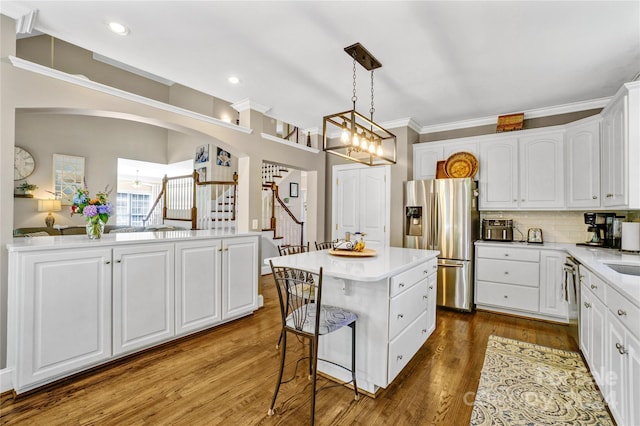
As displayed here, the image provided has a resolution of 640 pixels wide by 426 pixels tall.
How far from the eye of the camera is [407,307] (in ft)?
7.66

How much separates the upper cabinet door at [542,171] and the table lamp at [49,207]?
8.14m

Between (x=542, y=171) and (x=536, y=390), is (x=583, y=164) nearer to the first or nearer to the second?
(x=542, y=171)

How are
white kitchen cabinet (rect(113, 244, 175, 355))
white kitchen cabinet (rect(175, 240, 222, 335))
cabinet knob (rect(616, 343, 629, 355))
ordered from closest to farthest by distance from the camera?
1. cabinet knob (rect(616, 343, 629, 355))
2. white kitchen cabinet (rect(113, 244, 175, 355))
3. white kitchen cabinet (rect(175, 240, 222, 335))

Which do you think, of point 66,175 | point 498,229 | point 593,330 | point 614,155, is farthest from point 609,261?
point 66,175

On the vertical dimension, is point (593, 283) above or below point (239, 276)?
above

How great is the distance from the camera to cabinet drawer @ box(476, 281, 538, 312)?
3705 millimetres

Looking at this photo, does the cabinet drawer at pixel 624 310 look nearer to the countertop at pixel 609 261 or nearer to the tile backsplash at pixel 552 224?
the countertop at pixel 609 261

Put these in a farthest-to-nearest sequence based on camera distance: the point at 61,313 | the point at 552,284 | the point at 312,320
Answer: the point at 552,284, the point at 61,313, the point at 312,320

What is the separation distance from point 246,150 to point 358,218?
2130 mm

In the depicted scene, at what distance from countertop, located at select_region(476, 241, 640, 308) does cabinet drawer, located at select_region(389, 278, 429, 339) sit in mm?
1210

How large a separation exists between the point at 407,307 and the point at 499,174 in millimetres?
2864

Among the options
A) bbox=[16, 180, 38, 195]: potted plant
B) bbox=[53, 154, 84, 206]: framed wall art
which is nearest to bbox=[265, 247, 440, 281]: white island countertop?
bbox=[16, 180, 38, 195]: potted plant

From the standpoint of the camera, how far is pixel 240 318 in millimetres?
3602

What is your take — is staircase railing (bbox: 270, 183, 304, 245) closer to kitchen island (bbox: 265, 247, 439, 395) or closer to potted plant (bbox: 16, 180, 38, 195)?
kitchen island (bbox: 265, 247, 439, 395)
